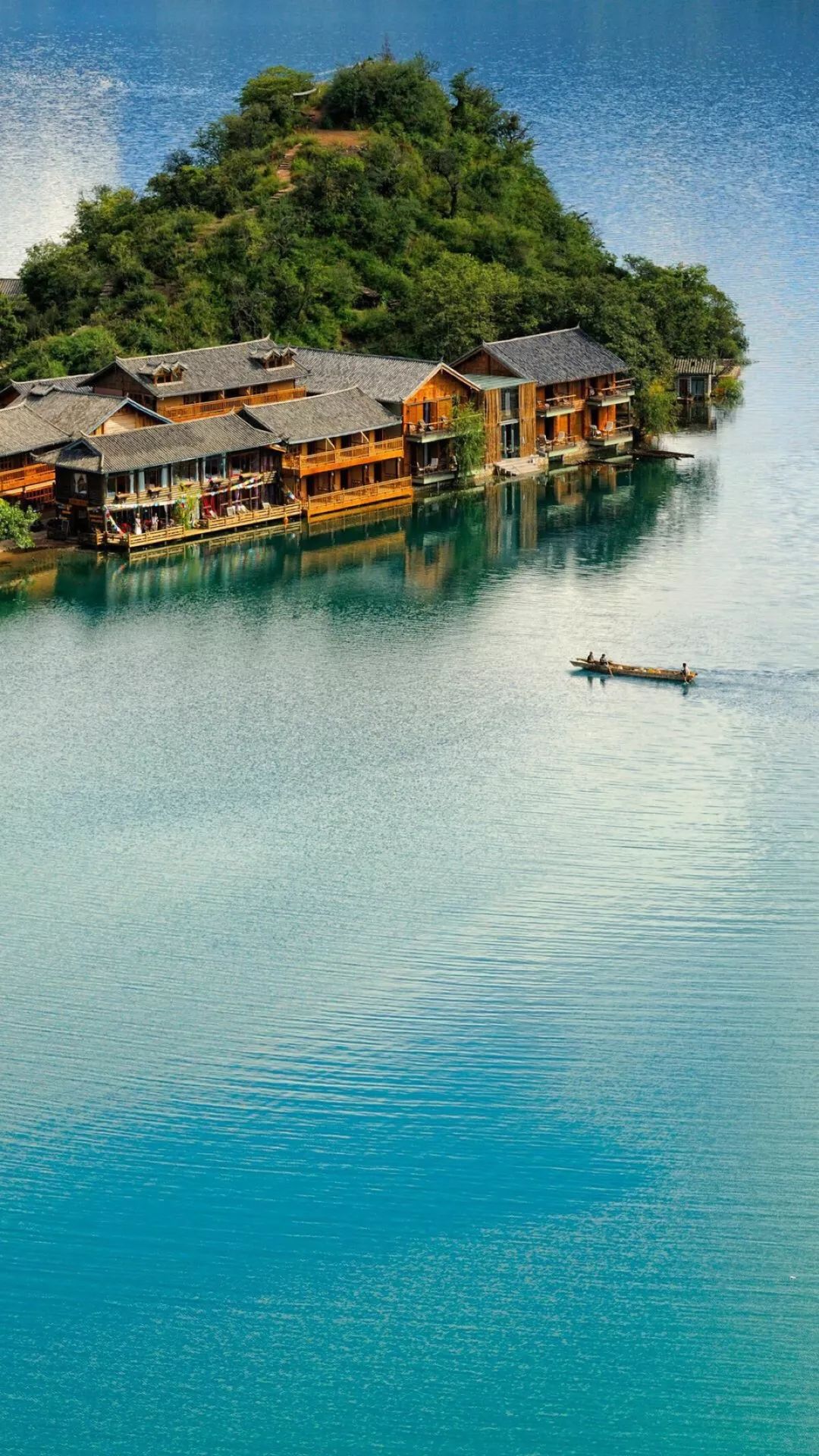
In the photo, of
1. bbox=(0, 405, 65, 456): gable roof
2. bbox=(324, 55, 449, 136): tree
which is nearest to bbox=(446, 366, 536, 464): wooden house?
bbox=(0, 405, 65, 456): gable roof

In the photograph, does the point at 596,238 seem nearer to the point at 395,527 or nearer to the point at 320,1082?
the point at 395,527

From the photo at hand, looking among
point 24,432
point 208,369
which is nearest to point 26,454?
point 24,432

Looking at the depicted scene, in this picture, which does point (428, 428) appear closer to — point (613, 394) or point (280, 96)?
point (613, 394)

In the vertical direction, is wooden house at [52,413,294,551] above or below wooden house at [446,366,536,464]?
below

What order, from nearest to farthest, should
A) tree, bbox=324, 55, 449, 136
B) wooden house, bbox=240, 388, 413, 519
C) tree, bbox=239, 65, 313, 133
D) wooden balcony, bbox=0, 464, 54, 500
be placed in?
wooden balcony, bbox=0, 464, 54, 500, wooden house, bbox=240, 388, 413, 519, tree, bbox=239, 65, 313, 133, tree, bbox=324, 55, 449, 136

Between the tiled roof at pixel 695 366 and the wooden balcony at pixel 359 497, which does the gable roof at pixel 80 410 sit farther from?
the tiled roof at pixel 695 366

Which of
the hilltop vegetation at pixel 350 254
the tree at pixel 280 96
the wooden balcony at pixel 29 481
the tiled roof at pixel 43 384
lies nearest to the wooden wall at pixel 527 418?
the hilltop vegetation at pixel 350 254

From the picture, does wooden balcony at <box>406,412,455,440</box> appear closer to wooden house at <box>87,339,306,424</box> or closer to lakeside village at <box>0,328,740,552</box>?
lakeside village at <box>0,328,740,552</box>
